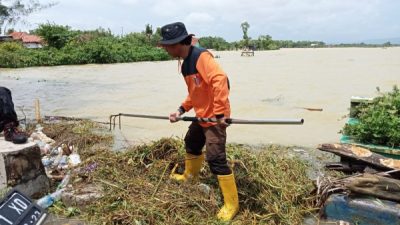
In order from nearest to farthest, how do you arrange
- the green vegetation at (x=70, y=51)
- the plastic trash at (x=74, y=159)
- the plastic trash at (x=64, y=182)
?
the plastic trash at (x=64, y=182) < the plastic trash at (x=74, y=159) < the green vegetation at (x=70, y=51)

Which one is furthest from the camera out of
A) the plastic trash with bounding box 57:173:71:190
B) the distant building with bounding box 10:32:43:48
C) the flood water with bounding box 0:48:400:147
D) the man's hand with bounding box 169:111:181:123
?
the distant building with bounding box 10:32:43:48

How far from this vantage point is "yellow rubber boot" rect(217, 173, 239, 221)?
3248mm

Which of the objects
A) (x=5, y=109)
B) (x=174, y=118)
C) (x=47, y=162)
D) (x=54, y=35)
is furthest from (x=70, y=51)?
(x=174, y=118)

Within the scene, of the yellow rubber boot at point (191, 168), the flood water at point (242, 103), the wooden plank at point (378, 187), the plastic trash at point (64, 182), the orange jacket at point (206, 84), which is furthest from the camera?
the flood water at point (242, 103)

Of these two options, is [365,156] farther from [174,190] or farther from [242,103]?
[242,103]

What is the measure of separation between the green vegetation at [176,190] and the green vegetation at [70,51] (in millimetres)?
25273

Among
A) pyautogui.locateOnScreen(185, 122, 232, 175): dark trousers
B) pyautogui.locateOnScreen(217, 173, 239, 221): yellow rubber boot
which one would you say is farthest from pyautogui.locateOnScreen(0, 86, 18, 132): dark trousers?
pyautogui.locateOnScreen(217, 173, 239, 221): yellow rubber boot

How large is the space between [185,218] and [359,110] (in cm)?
337

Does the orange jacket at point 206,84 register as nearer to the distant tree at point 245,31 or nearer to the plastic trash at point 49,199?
the plastic trash at point 49,199

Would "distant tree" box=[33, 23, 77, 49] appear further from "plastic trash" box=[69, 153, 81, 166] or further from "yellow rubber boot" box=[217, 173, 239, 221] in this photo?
"yellow rubber boot" box=[217, 173, 239, 221]

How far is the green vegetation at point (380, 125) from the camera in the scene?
4.58 metres

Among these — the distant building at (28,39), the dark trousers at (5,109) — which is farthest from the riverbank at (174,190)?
the distant building at (28,39)

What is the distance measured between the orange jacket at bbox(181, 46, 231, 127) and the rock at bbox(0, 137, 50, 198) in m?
1.67

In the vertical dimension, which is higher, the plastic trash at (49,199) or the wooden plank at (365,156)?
the wooden plank at (365,156)
